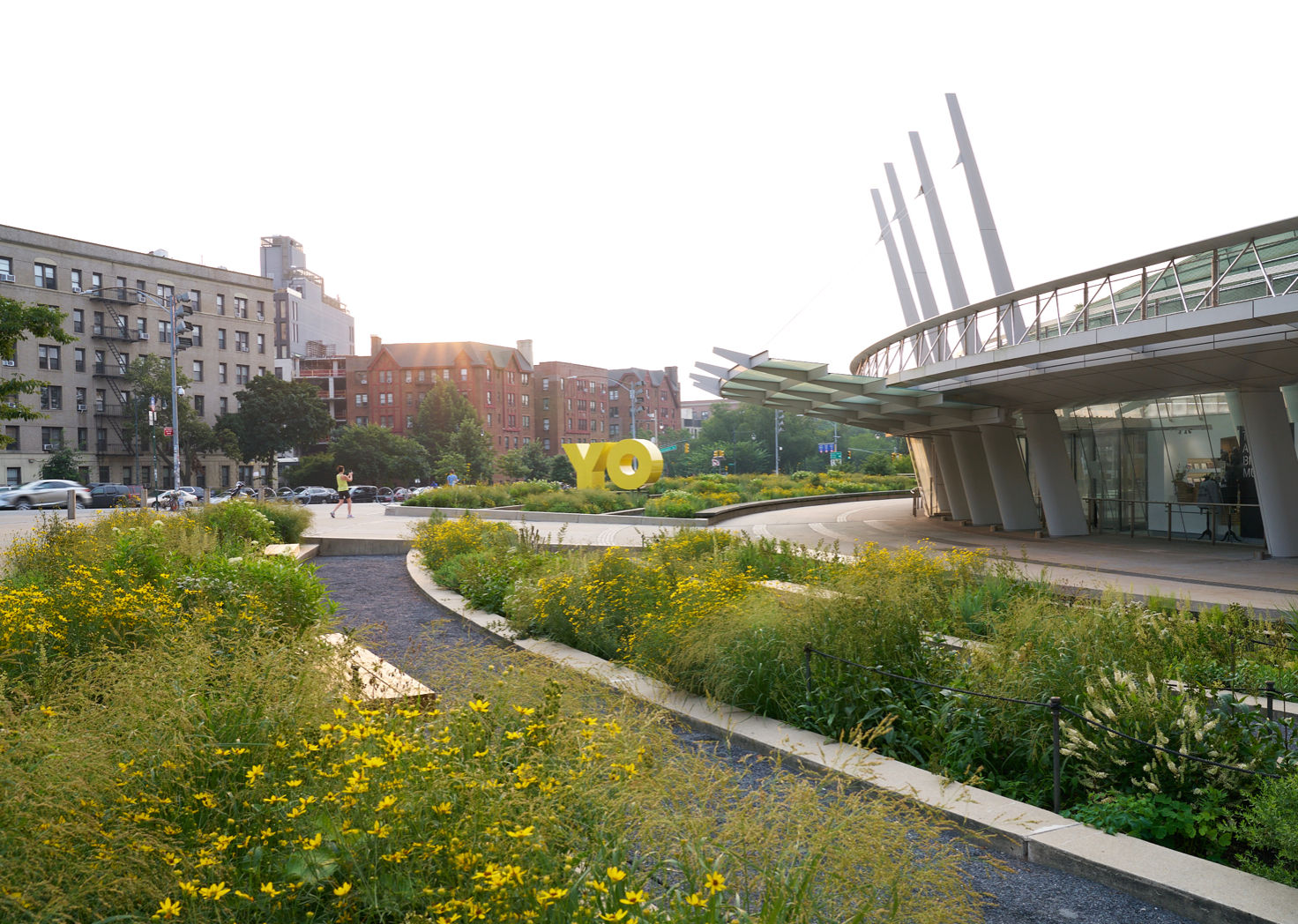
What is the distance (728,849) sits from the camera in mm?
3227

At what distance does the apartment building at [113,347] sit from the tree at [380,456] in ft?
34.8

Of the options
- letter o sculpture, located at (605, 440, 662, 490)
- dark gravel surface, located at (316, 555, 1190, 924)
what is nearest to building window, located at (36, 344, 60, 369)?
letter o sculpture, located at (605, 440, 662, 490)

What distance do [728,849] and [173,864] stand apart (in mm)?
1847

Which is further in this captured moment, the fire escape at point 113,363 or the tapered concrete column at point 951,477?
the fire escape at point 113,363

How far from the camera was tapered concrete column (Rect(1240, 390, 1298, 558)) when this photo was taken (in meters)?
16.5

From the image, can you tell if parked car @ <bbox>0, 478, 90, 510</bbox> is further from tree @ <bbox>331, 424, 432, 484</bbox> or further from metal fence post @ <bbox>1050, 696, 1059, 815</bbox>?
metal fence post @ <bbox>1050, 696, 1059, 815</bbox>

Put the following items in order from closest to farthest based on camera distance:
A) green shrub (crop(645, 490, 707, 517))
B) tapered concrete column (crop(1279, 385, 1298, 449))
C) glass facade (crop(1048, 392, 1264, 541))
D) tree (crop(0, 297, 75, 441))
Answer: tapered concrete column (crop(1279, 385, 1298, 449))
glass facade (crop(1048, 392, 1264, 541))
tree (crop(0, 297, 75, 441))
green shrub (crop(645, 490, 707, 517))

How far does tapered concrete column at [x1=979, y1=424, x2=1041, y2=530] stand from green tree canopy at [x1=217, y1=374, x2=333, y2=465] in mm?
63964

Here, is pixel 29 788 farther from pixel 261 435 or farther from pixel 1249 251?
pixel 261 435

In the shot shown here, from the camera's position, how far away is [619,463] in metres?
38.7

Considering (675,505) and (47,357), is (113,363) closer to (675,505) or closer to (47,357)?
(47,357)

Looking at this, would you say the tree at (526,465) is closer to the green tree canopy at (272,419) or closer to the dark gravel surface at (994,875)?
the green tree canopy at (272,419)

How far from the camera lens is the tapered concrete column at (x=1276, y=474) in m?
16.5

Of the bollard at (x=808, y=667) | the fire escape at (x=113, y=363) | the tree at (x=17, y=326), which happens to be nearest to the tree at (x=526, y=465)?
the fire escape at (x=113, y=363)
